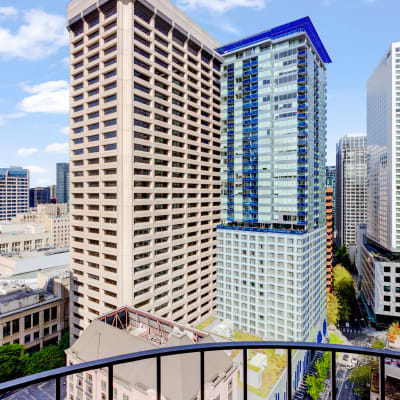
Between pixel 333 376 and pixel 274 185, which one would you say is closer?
pixel 333 376

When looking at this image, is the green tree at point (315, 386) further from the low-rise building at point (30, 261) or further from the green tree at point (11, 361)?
the low-rise building at point (30, 261)

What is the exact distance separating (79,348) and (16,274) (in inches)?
2412

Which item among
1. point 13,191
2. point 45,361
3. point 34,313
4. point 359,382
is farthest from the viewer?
point 13,191

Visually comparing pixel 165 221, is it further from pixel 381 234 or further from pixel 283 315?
pixel 381 234

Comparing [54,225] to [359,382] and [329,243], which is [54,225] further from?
[359,382]

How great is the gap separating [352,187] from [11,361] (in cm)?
15937

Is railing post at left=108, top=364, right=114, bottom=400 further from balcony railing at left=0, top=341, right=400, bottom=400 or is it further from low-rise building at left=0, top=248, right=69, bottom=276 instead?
low-rise building at left=0, top=248, right=69, bottom=276

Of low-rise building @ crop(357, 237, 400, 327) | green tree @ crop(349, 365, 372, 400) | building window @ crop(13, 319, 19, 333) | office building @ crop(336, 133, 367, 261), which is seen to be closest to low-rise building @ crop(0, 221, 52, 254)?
building window @ crop(13, 319, 19, 333)

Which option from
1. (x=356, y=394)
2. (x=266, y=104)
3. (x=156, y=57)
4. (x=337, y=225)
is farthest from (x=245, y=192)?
(x=337, y=225)

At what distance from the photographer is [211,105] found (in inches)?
2562

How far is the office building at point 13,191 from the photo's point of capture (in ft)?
565

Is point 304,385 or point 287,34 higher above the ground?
point 287,34

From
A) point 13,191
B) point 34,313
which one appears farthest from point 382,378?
point 13,191

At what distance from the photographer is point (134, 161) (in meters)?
46.2
